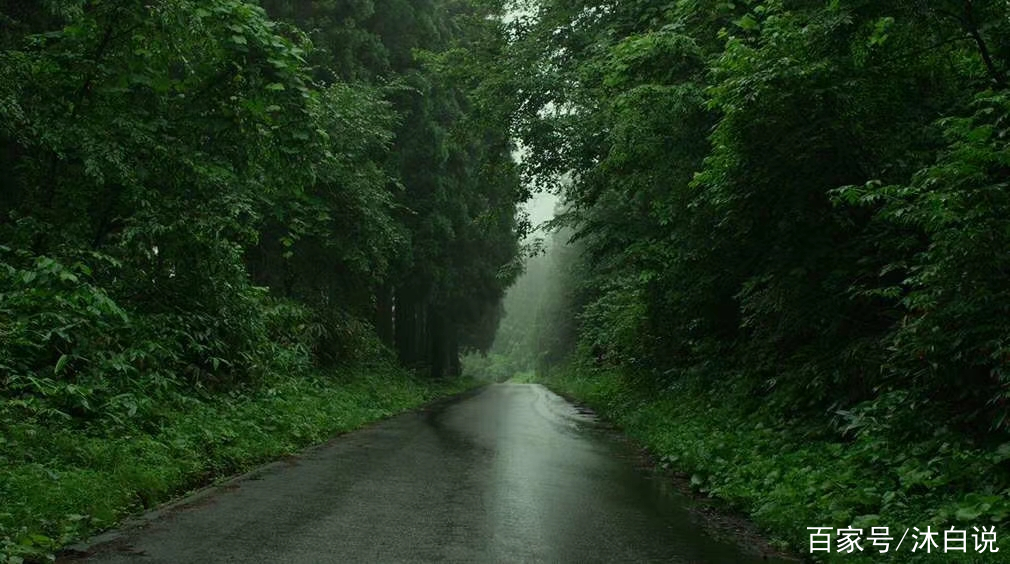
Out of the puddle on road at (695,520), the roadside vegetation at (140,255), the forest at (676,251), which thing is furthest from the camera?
the roadside vegetation at (140,255)

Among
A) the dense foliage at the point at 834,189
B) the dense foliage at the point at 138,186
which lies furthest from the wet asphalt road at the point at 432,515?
the dense foliage at the point at 834,189

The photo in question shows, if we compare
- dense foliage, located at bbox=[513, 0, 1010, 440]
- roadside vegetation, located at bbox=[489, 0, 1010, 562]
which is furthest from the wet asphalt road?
dense foliage, located at bbox=[513, 0, 1010, 440]

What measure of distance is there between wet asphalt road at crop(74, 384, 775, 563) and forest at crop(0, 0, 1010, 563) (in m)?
0.62

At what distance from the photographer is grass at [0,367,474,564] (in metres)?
5.28

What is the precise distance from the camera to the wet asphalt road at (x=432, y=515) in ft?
17.1

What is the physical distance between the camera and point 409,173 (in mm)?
23891

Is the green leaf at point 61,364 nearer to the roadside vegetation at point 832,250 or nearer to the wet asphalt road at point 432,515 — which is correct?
the wet asphalt road at point 432,515

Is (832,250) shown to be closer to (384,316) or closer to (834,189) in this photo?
(834,189)

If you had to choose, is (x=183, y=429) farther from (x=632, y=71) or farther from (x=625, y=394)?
(x=625, y=394)

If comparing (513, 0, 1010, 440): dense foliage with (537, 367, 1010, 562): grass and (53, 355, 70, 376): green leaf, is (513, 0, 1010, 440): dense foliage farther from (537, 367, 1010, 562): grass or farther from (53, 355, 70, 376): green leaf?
(53, 355, 70, 376): green leaf

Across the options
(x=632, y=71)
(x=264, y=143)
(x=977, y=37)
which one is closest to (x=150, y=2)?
(x=264, y=143)

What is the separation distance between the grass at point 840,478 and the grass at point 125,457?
517 cm

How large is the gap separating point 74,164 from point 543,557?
8.23 meters

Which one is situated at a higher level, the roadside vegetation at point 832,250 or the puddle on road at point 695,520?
the roadside vegetation at point 832,250
